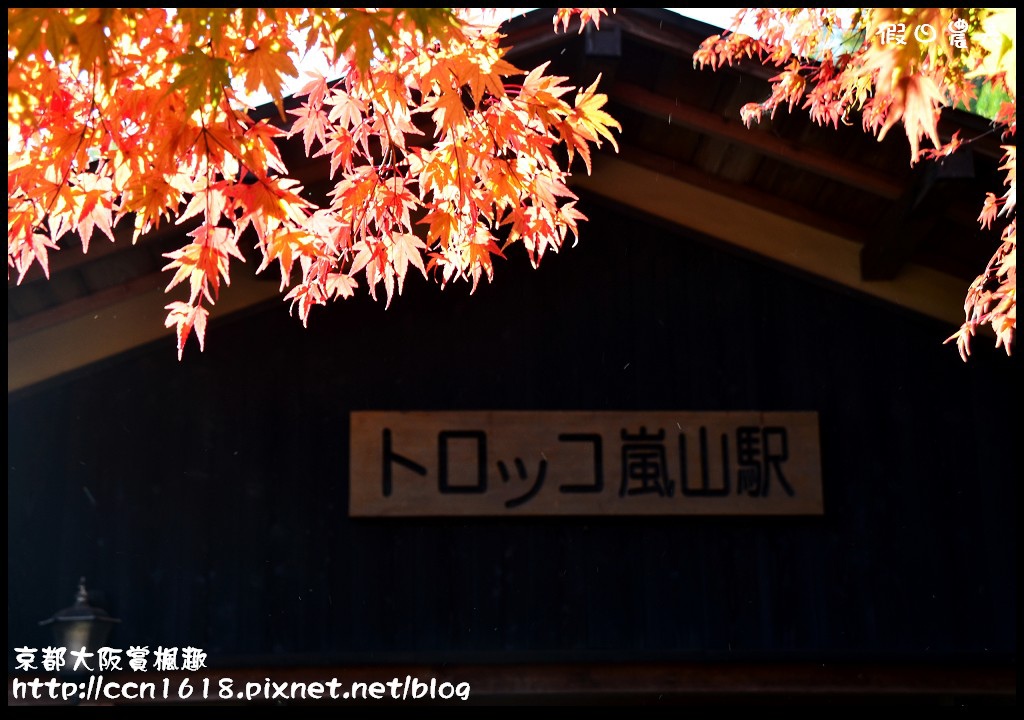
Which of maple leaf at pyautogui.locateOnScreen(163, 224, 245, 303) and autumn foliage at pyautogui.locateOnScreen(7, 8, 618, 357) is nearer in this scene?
autumn foliage at pyautogui.locateOnScreen(7, 8, 618, 357)

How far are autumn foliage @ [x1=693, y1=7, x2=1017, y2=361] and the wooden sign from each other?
6.80 ft

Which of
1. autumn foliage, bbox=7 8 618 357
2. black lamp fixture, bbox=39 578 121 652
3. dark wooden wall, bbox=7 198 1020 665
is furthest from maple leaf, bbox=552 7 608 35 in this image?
black lamp fixture, bbox=39 578 121 652

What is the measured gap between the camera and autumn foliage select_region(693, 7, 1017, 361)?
10.2 ft

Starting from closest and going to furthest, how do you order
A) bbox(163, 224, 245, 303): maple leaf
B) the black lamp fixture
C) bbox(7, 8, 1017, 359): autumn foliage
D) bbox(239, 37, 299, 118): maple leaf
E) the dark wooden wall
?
bbox(7, 8, 1017, 359): autumn foliage → bbox(239, 37, 299, 118): maple leaf → bbox(163, 224, 245, 303): maple leaf → the black lamp fixture → the dark wooden wall

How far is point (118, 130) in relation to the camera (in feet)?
12.2

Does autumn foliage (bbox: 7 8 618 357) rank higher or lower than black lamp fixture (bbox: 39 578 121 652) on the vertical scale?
higher

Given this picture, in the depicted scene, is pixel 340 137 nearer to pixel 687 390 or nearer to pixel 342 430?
pixel 342 430

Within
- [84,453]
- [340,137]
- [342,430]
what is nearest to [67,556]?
[84,453]

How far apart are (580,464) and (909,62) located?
4540mm

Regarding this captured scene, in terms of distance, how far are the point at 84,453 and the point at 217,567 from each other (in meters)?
1.14

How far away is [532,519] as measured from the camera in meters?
7.32

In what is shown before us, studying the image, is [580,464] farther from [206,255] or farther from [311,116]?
[206,255]

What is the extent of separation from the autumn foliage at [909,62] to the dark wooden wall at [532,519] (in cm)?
168

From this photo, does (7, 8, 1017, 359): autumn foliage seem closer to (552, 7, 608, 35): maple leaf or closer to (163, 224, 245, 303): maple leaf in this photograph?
(163, 224, 245, 303): maple leaf
